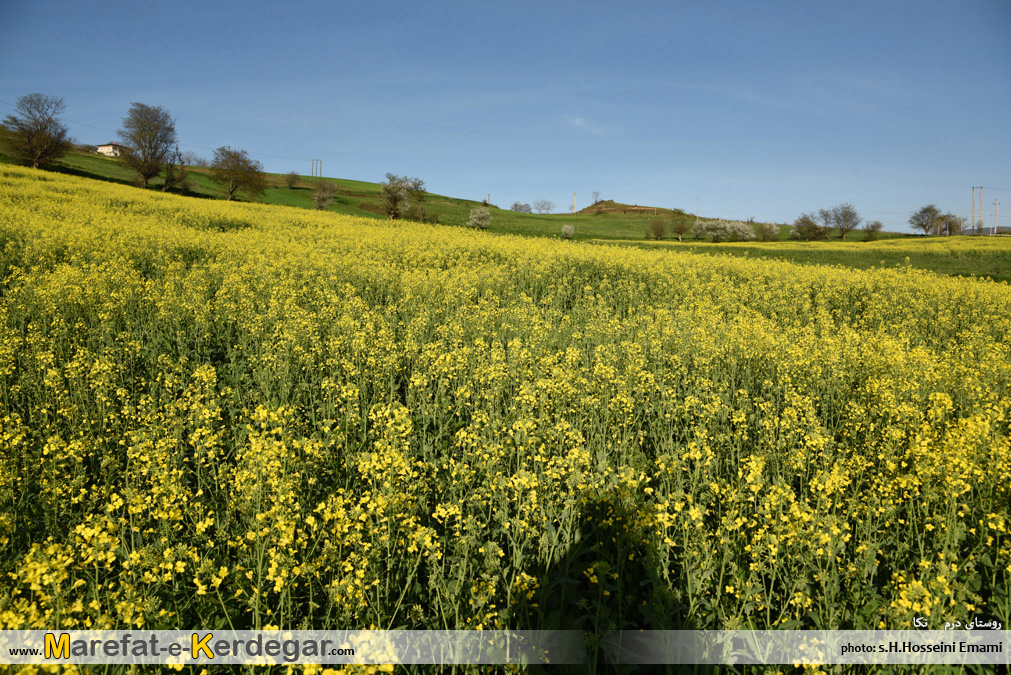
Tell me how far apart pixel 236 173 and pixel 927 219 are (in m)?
104

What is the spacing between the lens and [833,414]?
632cm

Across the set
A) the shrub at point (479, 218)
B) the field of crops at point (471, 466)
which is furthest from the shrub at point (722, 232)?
the field of crops at point (471, 466)

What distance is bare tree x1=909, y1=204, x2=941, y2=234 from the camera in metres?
74.2

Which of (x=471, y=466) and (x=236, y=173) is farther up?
(x=236, y=173)

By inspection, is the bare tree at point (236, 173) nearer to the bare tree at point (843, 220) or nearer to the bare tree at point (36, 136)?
the bare tree at point (36, 136)

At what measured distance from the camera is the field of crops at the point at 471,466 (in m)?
2.92

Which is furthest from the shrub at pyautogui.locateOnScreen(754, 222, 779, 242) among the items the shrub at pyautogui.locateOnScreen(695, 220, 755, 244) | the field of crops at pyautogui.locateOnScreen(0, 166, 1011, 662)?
the field of crops at pyautogui.locateOnScreen(0, 166, 1011, 662)

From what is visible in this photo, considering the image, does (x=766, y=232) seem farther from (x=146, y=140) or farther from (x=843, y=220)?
(x=146, y=140)

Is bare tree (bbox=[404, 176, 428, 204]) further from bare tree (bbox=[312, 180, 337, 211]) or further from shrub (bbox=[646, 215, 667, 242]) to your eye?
shrub (bbox=[646, 215, 667, 242])

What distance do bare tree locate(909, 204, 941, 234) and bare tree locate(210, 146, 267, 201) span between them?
10103 centimetres

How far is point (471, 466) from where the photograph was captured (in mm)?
4363

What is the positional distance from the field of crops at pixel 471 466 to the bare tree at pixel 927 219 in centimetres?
8700

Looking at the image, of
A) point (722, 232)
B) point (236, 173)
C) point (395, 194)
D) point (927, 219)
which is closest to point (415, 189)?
point (395, 194)

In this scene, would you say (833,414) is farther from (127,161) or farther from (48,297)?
(127,161)
